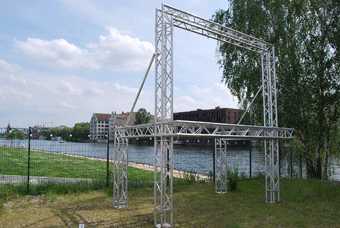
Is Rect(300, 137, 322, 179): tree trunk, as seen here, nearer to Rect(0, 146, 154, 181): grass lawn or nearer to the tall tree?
the tall tree

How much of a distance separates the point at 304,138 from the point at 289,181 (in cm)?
309

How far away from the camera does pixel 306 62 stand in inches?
567

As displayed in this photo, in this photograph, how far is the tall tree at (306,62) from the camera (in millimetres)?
13766

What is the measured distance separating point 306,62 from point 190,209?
11.0 metres

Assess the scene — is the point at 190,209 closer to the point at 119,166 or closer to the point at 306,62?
the point at 119,166

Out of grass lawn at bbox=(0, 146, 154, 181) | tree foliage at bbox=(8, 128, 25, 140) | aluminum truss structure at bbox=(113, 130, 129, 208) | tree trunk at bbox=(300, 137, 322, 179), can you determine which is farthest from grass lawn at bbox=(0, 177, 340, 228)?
tree trunk at bbox=(300, 137, 322, 179)

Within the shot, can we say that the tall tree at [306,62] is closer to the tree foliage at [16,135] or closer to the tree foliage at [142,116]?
the tree foliage at [16,135]

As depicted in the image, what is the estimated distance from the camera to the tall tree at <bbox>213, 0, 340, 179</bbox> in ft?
45.2

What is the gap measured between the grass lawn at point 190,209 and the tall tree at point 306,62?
3882 mm

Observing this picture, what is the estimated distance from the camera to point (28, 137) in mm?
9914

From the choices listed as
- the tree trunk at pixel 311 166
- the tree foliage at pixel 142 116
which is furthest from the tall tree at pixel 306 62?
the tree foliage at pixel 142 116

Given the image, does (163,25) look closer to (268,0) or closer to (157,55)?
(157,55)

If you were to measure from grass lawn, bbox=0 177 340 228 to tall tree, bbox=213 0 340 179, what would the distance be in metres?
3.88

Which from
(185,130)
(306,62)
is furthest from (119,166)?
(306,62)
